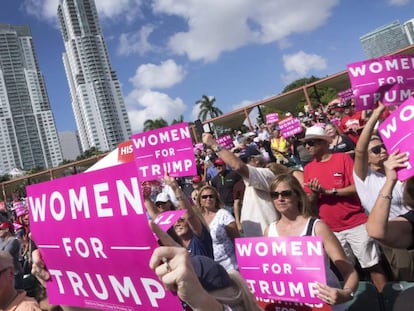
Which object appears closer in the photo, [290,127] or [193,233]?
[193,233]

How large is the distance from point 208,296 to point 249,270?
1128mm

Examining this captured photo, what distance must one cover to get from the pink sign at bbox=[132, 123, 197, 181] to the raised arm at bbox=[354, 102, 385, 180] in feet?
6.25

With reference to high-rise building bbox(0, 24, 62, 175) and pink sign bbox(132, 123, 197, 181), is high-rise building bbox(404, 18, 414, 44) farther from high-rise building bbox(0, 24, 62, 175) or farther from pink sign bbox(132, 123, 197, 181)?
pink sign bbox(132, 123, 197, 181)

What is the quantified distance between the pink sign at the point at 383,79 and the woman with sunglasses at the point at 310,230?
889mm

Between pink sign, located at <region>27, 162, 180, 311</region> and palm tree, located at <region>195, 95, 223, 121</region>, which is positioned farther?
palm tree, located at <region>195, 95, 223, 121</region>

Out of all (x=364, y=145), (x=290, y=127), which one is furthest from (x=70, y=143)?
(x=364, y=145)

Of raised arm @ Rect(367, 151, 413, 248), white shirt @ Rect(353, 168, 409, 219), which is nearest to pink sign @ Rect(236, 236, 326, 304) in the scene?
raised arm @ Rect(367, 151, 413, 248)

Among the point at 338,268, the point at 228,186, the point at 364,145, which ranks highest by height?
the point at 364,145

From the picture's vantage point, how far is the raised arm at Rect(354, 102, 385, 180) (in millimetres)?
2830

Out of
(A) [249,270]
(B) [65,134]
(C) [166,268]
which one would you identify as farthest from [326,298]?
(B) [65,134]

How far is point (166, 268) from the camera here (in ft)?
5.03

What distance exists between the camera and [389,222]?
2.23 m

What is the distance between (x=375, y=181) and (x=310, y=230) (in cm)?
93

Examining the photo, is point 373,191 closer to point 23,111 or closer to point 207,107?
point 207,107
